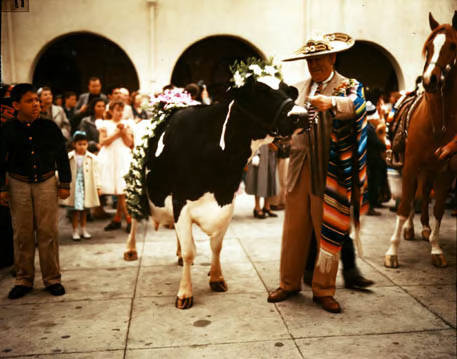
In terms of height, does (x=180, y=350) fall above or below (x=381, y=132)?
below

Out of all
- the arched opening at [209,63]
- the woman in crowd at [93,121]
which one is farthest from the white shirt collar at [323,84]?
the arched opening at [209,63]

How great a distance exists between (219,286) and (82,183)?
314 cm

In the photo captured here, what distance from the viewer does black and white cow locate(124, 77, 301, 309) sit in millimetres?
3846

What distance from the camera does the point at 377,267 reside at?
5.50 metres

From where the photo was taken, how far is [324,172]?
13.3 ft

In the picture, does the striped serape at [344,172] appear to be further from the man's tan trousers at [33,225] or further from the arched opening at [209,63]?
the arched opening at [209,63]

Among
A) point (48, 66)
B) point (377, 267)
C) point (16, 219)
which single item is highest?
point (48, 66)

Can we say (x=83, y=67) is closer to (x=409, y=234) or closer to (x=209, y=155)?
(x=409, y=234)

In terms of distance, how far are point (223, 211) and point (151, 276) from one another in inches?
58.9

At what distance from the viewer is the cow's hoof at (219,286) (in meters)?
4.72

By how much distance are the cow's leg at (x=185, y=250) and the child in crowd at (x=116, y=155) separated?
3160mm

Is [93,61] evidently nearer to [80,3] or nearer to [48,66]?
[48,66]

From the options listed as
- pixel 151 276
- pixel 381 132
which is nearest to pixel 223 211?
pixel 151 276

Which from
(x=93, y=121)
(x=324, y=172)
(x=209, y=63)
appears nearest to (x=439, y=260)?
(x=324, y=172)
